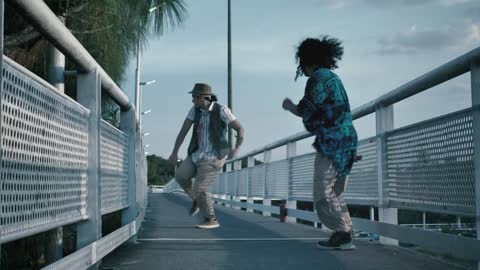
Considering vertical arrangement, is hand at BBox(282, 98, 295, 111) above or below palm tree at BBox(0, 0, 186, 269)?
below

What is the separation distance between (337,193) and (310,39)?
1.27 meters

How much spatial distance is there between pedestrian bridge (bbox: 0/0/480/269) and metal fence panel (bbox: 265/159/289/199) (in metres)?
3.07

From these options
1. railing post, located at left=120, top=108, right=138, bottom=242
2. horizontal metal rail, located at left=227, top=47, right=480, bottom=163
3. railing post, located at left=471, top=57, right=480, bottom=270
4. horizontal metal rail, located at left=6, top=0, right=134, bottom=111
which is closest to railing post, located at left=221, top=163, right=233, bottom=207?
horizontal metal rail, located at left=227, top=47, right=480, bottom=163

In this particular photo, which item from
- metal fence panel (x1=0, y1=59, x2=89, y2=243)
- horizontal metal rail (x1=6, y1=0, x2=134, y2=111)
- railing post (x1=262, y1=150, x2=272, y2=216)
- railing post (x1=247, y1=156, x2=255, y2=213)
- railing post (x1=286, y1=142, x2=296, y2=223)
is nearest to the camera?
metal fence panel (x1=0, y1=59, x2=89, y2=243)

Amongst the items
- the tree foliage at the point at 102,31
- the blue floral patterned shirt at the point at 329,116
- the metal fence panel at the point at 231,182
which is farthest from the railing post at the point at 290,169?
the metal fence panel at the point at 231,182

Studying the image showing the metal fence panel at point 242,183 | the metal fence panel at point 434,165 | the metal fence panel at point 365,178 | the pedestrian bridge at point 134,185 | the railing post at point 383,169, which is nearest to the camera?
the pedestrian bridge at point 134,185

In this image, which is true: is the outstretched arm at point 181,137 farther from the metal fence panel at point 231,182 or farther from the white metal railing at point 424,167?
the metal fence panel at point 231,182

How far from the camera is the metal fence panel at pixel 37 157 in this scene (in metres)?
2.89

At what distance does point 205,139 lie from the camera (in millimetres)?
8328

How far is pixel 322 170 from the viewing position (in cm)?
586

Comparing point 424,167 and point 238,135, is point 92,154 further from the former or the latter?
point 238,135

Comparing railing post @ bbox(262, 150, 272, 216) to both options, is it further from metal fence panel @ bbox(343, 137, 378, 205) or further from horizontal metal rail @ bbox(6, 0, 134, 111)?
A: horizontal metal rail @ bbox(6, 0, 134, 111)

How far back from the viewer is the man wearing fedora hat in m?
8.28

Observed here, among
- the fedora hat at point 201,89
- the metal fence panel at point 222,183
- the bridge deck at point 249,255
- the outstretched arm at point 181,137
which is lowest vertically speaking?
the bridge deck at point 249,255
